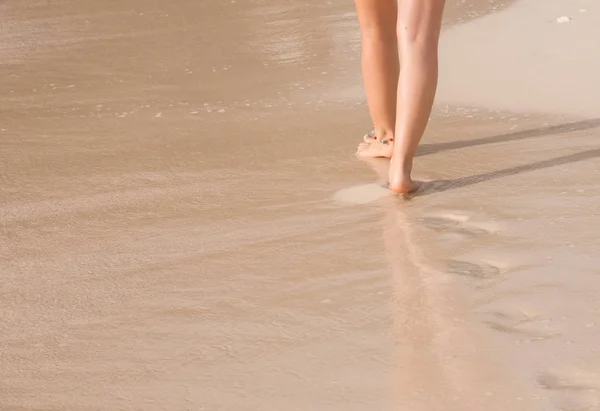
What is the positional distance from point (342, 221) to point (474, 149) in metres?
0.71

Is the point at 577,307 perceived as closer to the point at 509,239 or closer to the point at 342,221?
the point at 509,239

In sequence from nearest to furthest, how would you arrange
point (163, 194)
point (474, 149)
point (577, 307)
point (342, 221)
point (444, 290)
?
point (577, 307), point (444, 290), point (342, 221), point (163, 194), point (474, 149)

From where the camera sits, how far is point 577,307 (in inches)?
75.5

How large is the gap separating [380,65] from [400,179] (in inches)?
21.3

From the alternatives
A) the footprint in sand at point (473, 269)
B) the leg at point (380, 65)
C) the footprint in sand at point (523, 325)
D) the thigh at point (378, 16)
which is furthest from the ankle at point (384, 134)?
the footprint in sand at point (523, 325)

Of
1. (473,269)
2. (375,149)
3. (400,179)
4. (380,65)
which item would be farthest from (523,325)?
(380,65)

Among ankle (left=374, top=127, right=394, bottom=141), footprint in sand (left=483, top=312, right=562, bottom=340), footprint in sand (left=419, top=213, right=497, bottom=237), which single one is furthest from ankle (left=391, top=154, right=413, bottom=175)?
footprint in sand (left=483, top=312, right=562, bottom=340)

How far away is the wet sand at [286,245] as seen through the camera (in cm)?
178

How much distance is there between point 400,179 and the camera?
267cm

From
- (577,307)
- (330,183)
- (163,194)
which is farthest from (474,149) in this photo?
(577,307)

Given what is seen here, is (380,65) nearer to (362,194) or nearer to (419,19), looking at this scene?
(419,19)

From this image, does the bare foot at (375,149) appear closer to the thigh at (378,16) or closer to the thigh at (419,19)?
the thigh at (378,16)

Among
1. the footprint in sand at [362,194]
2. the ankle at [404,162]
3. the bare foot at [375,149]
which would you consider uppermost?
the ankle at [404,162]

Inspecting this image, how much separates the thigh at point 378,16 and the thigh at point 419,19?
0.30m
